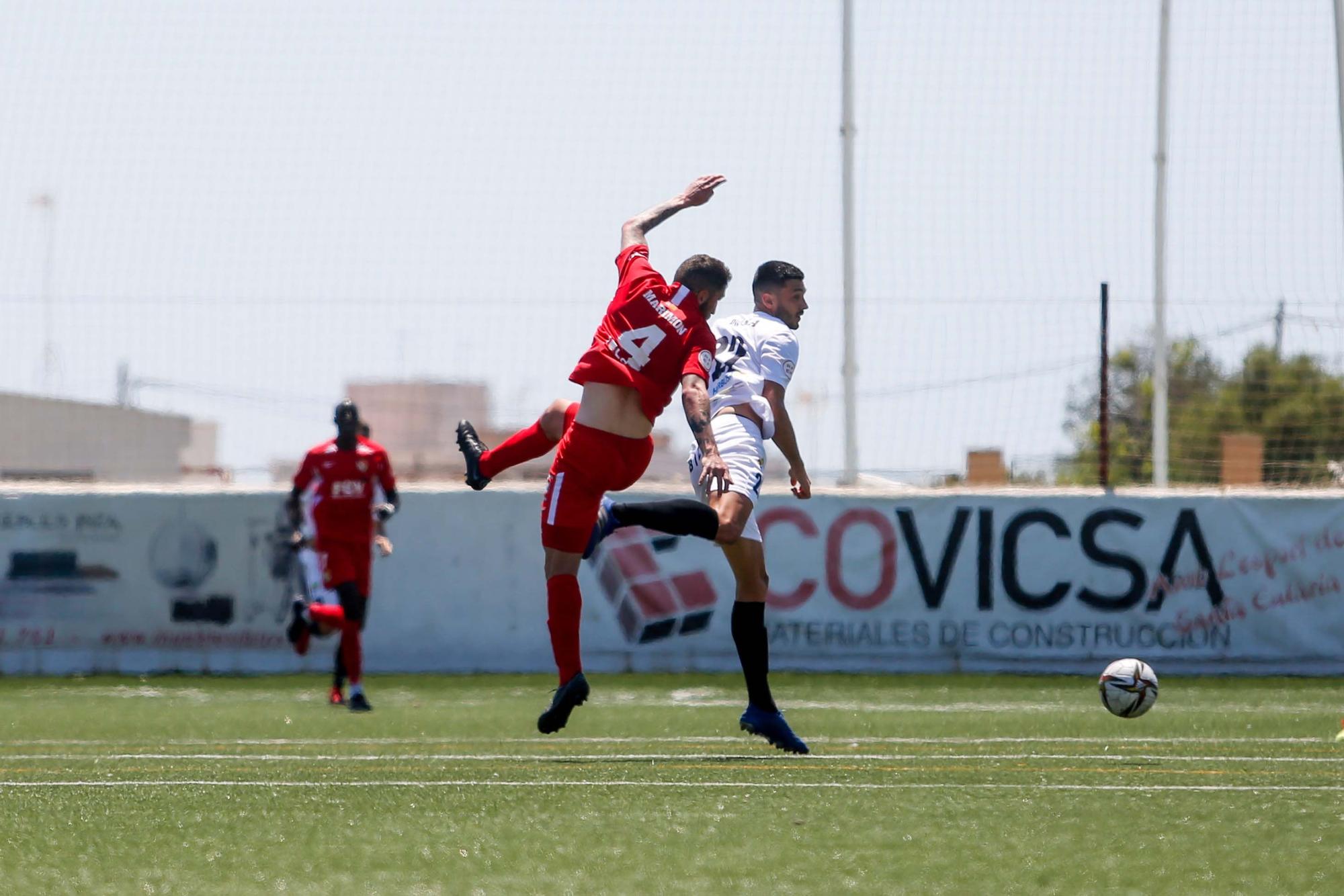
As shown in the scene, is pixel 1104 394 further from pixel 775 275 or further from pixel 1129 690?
pixel 775 275

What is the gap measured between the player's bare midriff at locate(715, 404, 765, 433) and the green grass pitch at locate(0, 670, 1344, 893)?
54.6 inches

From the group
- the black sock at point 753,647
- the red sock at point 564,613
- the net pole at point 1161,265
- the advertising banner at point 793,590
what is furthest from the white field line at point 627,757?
the net pole at point 1161,265

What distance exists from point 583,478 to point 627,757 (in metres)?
1.12

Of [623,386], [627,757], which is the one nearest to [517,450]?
[623,386]

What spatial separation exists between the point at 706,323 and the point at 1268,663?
8.18m

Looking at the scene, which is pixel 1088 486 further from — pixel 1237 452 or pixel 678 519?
pixel 678 519

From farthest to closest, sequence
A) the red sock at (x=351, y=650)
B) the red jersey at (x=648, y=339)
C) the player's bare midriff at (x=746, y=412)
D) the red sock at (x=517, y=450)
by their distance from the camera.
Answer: the red sock at (x=351, y=650) → the red sock at (x=517, y=450) → the player's bare midriff at (x=746, y=412) → the red jersey at (x=648, y=339)

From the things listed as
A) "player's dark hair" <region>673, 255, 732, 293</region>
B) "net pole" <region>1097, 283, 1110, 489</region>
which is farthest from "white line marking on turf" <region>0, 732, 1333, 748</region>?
"net pole" <region>1097, 283, 1110, 489</region>

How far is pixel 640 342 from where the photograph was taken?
671 cm

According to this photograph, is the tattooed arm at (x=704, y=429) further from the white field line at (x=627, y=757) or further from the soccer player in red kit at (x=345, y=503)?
the soccer player in red kit at (x=345, y=503)

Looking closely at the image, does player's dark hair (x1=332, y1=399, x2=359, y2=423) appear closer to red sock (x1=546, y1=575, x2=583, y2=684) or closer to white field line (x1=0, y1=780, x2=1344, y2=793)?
red sock (x1=546, y1=575, x2=583, y2=684)

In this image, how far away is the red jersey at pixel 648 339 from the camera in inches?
264

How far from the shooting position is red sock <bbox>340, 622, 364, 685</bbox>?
1065cm

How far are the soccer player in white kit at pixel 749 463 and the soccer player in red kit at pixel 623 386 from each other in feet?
0.59
